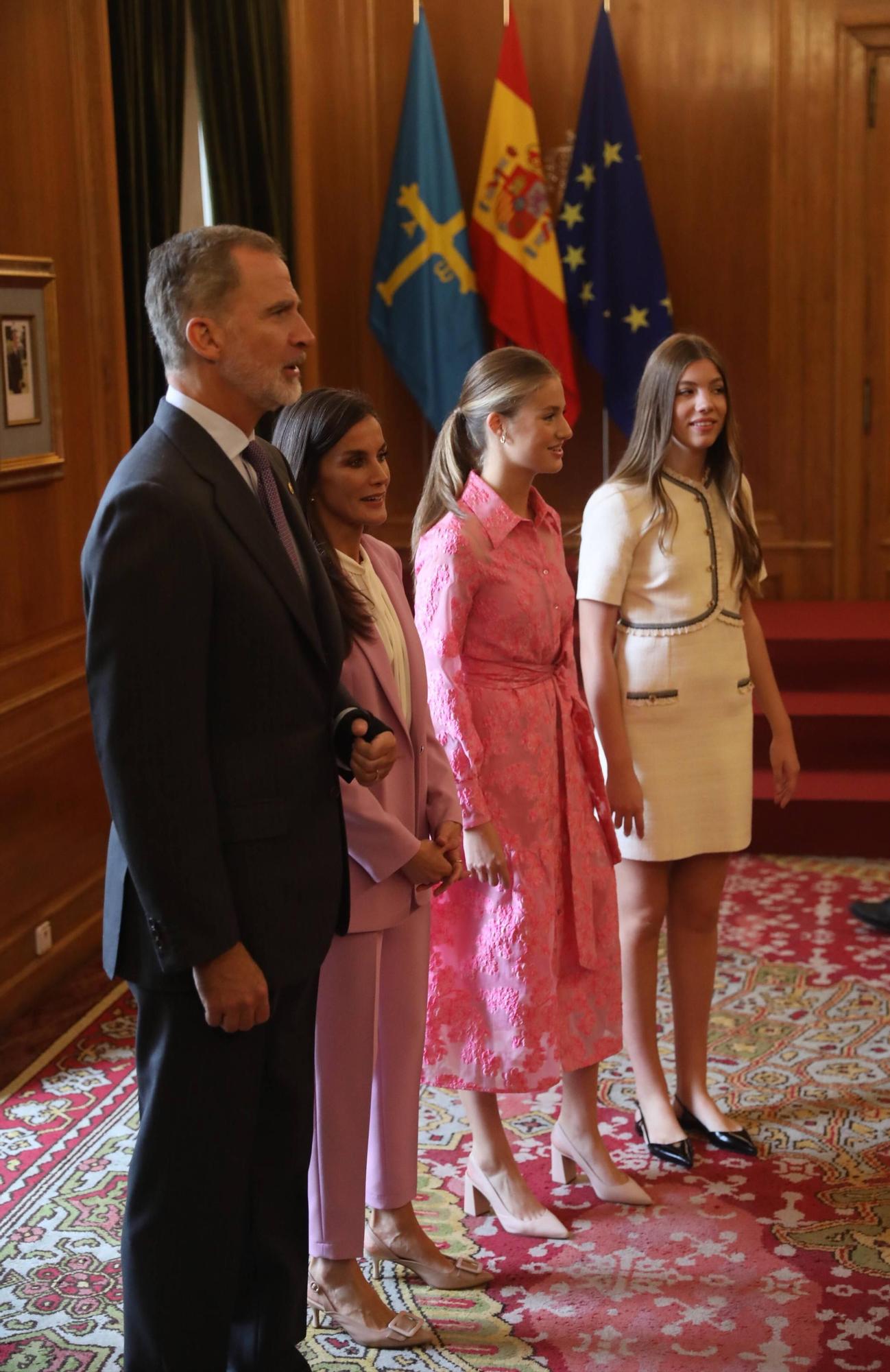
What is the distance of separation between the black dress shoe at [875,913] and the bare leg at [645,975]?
1546mm

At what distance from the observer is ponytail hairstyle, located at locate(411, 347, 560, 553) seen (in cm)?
265

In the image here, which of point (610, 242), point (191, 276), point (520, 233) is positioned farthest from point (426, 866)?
point (610, 242)

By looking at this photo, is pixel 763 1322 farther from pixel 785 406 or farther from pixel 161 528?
pixel 785 406

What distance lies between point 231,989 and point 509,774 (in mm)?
1001

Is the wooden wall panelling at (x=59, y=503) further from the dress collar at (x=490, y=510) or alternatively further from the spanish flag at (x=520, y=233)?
the spanish flag at (x=520, y=233)

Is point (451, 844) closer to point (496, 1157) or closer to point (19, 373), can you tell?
point (496, 1157)

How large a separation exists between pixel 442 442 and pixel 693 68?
13.4 feet

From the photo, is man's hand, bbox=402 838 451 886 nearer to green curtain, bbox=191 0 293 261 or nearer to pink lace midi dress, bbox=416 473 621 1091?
Answer: pink lace midi dress, bbox=416 473 621 1091

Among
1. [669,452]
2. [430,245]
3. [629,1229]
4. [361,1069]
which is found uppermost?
[430,245]

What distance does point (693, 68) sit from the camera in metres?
6.14

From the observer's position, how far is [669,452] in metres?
2.98

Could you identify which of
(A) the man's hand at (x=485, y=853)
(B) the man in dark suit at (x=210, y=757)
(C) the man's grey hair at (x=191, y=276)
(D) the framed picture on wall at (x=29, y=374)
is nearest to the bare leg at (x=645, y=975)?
(A) the man's hand at (x=485, y=853)

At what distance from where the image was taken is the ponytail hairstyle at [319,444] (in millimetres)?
2287

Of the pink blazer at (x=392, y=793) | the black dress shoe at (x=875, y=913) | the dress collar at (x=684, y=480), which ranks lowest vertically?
the black dress shoe at (x=875, y=913)
